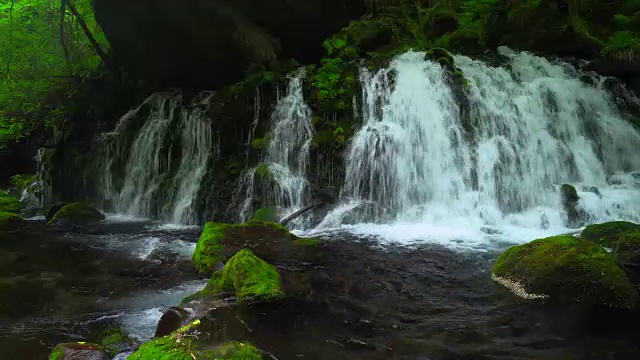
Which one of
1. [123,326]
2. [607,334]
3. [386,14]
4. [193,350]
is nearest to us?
[193,350]

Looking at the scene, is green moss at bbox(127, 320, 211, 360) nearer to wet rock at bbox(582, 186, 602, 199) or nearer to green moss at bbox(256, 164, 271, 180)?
green moss at bbox(256, 164, 271, 180)

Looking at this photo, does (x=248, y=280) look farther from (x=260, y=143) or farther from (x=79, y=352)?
(x=260, y=143)

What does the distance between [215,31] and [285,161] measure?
17.3 feet

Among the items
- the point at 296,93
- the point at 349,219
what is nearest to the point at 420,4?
the point at 296,93

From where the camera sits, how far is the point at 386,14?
16281 mm

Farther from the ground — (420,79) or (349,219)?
(420,79)

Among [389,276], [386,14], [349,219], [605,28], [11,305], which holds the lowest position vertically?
[11,305]

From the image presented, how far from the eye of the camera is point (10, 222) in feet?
43.5

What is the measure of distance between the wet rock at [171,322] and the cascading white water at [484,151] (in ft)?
17.1

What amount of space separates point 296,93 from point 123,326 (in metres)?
9.31

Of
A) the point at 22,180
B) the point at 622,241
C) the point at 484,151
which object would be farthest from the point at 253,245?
the point at 22,180

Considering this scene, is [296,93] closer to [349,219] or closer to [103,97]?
[349,219]

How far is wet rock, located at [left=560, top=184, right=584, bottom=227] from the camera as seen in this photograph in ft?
30.8

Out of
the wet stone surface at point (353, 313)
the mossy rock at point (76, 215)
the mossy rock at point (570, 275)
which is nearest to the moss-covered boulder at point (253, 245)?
the wet stone surface at point (353, 313)
